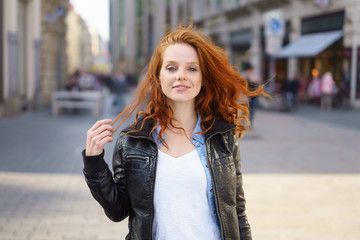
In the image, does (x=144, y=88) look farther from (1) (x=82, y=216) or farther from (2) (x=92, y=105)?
(2) (x=92, y=105)

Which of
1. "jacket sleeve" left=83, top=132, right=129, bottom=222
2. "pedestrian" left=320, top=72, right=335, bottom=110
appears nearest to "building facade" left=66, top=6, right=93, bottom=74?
"pedestrian" left=320, top=72, right=335, bottom=110

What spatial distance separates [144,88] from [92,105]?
54.8 ft

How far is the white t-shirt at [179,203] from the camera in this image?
85.0 inches

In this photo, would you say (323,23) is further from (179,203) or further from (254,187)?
(179,203)

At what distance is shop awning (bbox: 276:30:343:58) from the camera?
2325cm

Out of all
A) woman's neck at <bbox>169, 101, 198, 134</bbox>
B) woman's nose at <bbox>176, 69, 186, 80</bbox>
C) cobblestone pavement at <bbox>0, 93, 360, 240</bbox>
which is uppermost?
woman's nose at <bbox>176, 69, 186, 80</bbox>

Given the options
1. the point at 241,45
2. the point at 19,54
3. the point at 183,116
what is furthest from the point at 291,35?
the point at 183,116

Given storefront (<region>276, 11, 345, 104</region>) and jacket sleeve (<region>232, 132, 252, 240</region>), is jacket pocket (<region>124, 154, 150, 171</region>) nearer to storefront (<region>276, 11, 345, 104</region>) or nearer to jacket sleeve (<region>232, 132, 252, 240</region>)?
jacket sleeve (<region>232, 132, 252, 240</region>)

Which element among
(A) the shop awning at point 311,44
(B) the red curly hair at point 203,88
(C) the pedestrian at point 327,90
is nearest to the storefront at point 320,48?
(A) the shop awning at point 311,44

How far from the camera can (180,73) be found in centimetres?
225

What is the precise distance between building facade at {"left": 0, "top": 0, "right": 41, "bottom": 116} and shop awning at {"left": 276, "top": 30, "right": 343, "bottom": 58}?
11.9 meters

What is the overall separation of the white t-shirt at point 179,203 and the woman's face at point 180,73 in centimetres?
30

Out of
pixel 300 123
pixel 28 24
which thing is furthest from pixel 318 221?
pixel 28 24

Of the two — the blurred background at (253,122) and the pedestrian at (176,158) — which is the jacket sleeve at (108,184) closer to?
the pedestrian at (176,158)
